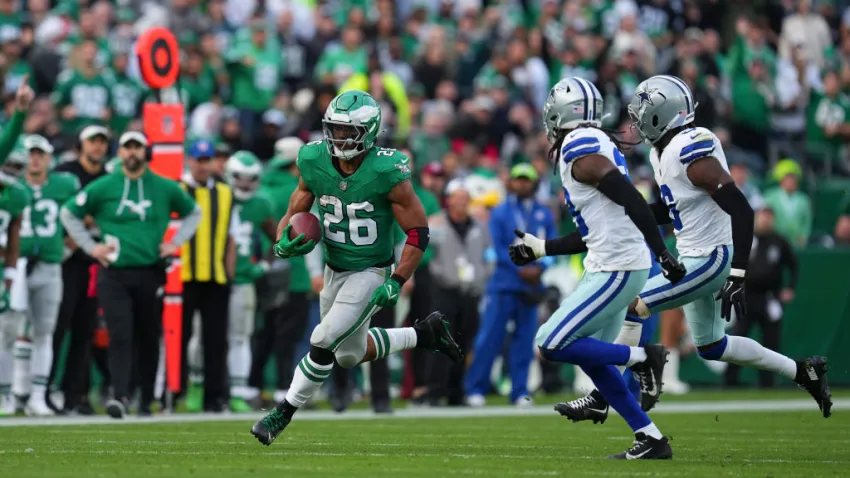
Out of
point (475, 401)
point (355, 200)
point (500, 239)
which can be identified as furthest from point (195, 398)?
point (355, 200)

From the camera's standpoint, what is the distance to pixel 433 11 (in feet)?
69.6

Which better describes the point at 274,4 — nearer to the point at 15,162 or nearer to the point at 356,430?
the point at 15,162

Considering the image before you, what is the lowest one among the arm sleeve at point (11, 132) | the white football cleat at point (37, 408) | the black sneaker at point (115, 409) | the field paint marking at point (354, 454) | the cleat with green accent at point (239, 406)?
the cleat with green accent at point (239, 406)

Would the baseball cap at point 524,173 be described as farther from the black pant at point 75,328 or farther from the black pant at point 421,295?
the black pant at point 75,328

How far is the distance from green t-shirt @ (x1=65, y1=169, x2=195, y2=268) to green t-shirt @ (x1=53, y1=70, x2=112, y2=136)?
12.7ft

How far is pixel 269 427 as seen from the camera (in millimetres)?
8383

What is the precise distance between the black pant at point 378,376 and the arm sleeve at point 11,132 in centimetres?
322

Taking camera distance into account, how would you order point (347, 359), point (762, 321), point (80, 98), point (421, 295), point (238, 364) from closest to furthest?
1. point (347, 359)
2. point (238, 364)
3. point (421, 295)
4. point (80, 98)
5. point (762, 321)

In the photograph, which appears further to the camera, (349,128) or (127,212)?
(127,212)

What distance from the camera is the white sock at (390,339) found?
29.5 feet

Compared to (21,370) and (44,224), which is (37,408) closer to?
(21,370)

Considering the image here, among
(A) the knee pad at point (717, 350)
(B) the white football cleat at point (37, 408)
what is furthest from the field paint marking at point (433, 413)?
(A) the knee pad at point (717, 350)

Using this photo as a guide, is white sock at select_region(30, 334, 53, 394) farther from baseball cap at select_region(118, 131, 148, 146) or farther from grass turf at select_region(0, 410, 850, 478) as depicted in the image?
grass turf at select_region(0, 410, 850, 478)

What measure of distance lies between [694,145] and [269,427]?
282 centimetres
